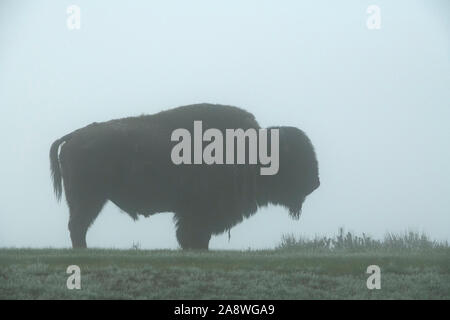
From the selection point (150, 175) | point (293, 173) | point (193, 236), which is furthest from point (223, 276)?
point (293, 173)

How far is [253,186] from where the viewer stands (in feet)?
55.3

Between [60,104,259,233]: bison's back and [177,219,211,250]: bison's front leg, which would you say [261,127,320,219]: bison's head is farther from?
[177,219,211,250]: bison's front leg

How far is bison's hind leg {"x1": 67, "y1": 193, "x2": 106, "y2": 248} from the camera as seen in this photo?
15.7 metres

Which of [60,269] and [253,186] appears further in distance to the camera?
[253,186]

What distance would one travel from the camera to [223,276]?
10930 mm

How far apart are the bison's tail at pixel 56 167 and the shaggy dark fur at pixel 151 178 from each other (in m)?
0.02

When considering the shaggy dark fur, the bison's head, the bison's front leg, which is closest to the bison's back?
the shaggy dark fur

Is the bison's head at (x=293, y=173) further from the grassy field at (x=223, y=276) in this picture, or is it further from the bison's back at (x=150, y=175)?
the grassy field at (x=223, y=276)

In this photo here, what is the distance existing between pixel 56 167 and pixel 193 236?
9.45 feet

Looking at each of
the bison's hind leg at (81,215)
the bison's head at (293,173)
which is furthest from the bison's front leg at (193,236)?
the bison's head at (293,173)
